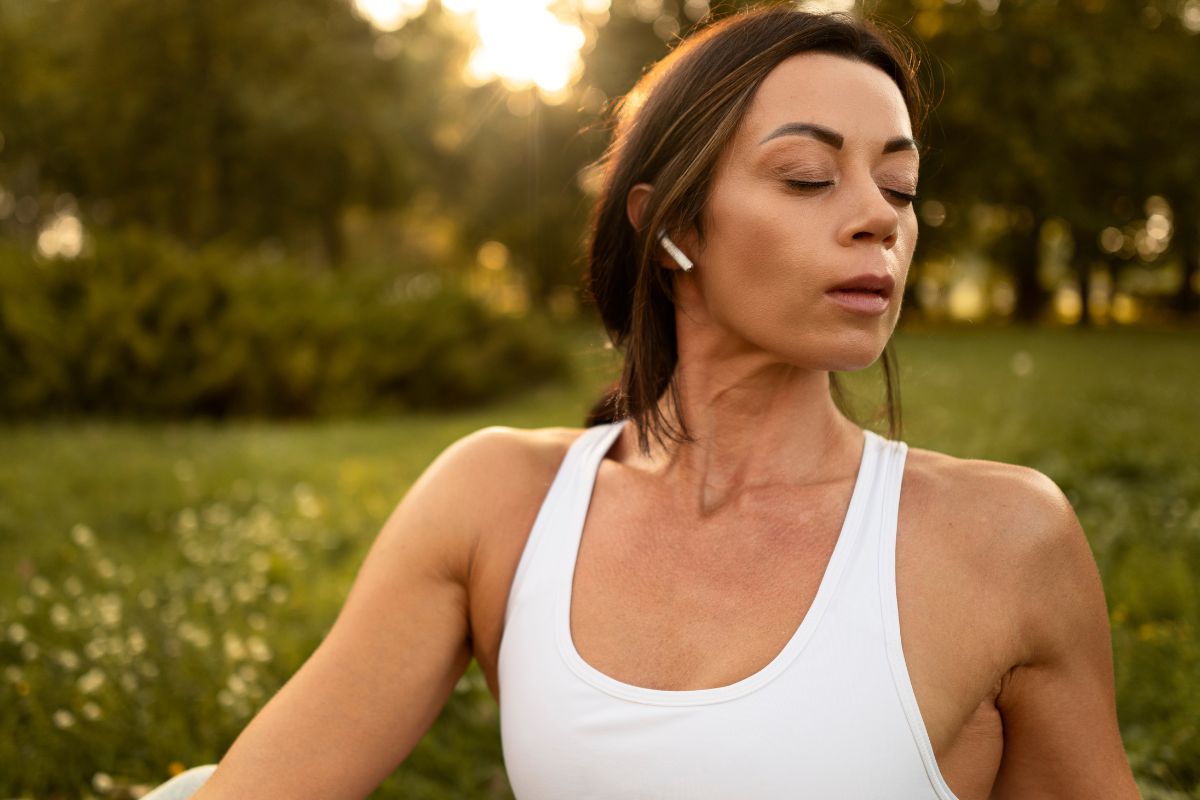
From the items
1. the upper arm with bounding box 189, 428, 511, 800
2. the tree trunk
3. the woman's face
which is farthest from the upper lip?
the tree trunk

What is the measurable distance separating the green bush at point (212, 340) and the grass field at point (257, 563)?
76 centimetres

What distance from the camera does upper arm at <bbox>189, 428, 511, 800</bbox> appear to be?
73.4 inches

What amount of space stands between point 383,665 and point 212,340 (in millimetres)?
9098

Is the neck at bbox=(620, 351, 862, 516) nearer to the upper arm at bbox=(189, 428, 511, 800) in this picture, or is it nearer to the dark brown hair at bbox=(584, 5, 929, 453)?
the dark brown hair at bbox=(584, 5, 929, 453)

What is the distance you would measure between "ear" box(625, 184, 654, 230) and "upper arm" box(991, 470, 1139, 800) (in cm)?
88

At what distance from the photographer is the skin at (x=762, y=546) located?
5.39ft

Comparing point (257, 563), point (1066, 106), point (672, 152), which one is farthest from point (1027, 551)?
point (1066, 106)

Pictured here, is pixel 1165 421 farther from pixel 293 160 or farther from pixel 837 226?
pixel 293 160

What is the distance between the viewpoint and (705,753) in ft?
5.11

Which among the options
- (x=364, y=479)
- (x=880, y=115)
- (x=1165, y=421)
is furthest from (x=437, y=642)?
(x=1165, y=421)

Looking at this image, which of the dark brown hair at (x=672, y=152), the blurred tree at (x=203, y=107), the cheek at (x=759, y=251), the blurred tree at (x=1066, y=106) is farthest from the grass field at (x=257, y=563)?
the blurred tree at (x=1066, y=106)

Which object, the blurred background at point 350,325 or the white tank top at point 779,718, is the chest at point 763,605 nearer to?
the white tank top at point 779,718

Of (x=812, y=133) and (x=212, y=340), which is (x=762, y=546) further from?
(x=212, y=340)

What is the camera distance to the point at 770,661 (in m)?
1.61
